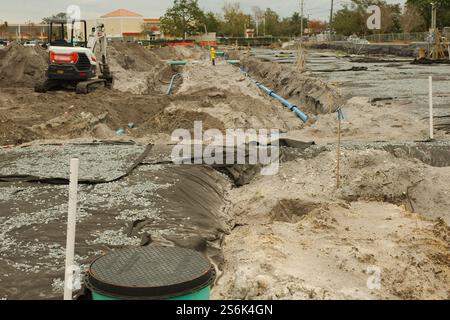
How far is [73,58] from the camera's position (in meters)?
19.1

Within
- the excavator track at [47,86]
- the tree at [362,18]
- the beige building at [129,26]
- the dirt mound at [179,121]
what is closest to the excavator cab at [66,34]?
the excavator track at [47,86]

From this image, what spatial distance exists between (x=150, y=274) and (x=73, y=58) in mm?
16426

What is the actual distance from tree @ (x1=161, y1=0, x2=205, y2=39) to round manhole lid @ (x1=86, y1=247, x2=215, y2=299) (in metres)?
73.7

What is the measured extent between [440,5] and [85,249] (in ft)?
211

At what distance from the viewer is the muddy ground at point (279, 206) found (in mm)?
5344

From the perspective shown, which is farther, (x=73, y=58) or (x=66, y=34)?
(x=66, y=34)

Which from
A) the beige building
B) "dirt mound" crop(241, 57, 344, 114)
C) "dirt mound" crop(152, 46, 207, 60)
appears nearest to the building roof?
the beige building

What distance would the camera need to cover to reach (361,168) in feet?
31.3

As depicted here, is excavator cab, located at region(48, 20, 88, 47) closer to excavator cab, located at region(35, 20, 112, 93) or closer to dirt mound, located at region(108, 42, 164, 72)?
excavator cab, located at region(35, 20, 112, 93)

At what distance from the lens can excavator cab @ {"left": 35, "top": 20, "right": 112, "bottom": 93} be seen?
19172 mm

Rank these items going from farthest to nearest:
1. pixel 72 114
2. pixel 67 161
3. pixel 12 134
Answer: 1. pixel 72 114
2. pixel 12 134
3. pixel 67 161

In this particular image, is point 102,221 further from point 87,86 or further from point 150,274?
point 87,86

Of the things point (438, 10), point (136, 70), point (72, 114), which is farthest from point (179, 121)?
point (438, 10)

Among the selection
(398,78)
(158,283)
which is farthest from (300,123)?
(158,283)
